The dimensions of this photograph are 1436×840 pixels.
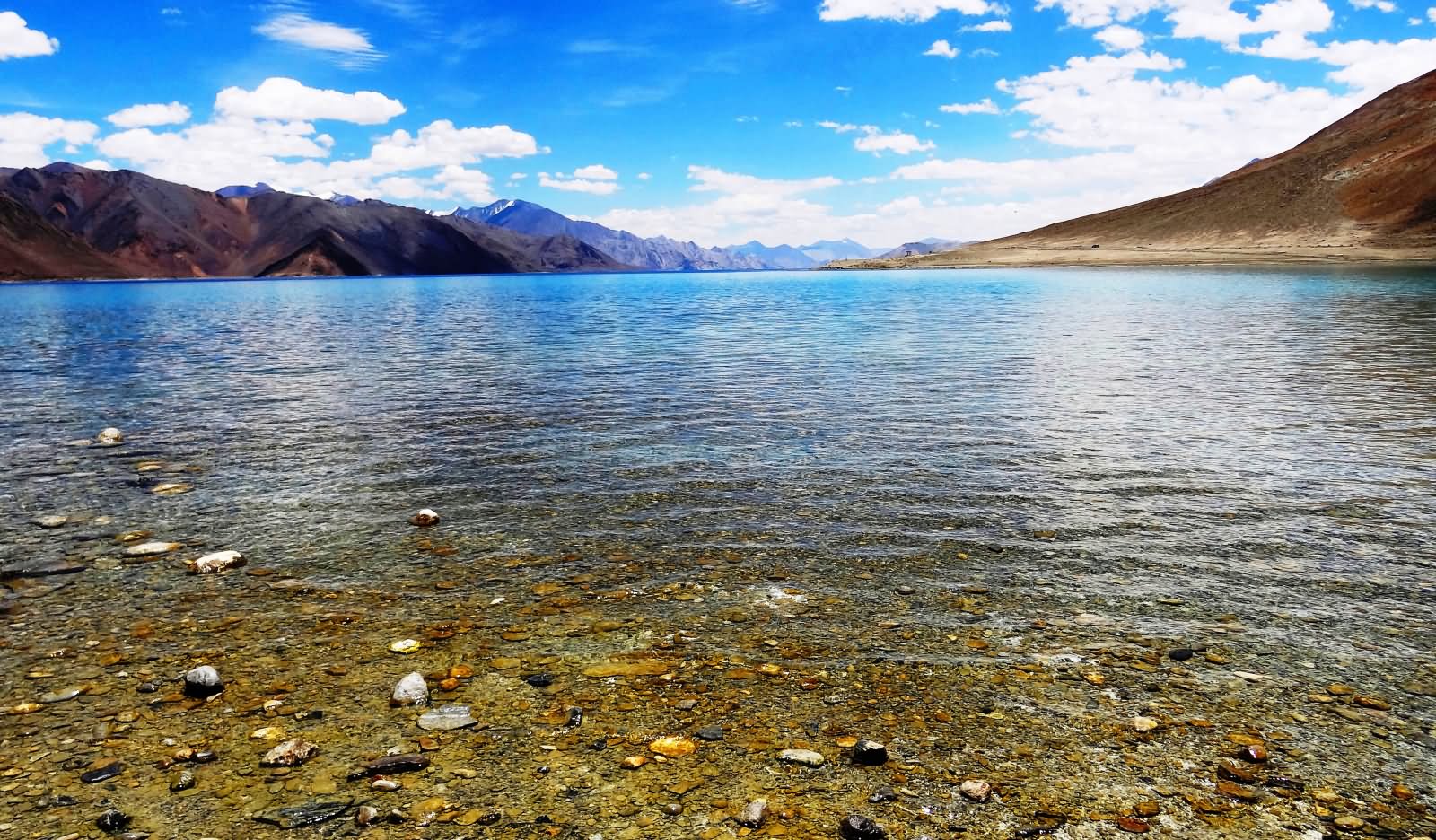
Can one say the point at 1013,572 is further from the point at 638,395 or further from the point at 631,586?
the point at 638,395

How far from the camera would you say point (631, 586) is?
32.0ft

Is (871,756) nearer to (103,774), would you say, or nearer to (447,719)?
(447,719)

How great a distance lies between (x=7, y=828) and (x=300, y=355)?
35491 mm

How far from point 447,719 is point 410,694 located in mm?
499

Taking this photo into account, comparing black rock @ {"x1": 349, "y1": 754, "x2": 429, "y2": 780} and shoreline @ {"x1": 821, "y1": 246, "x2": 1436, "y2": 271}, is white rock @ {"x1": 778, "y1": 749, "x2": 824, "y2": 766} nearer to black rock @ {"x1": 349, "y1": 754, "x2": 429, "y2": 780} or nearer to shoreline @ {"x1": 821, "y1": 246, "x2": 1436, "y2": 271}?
black rock @ {"x1": 349, "y1": 754, "x2": 429, "y2": 780}

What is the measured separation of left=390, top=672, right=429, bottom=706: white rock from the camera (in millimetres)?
6941

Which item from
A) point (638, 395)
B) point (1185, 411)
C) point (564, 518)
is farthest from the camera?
point (638, 395)

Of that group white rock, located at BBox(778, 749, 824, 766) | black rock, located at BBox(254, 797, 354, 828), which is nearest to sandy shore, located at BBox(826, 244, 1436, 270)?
white rock, located at BBox(778, 749, 824, 766)

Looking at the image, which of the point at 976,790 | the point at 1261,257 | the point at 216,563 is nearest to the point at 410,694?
the point at 976,790

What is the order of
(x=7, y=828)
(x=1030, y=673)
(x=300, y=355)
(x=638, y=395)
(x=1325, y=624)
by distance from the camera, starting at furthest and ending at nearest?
(x=300, y=355), (x=638, y=395), (x=1325, y=624), (x=1030, y=673), (x=7, y=828)

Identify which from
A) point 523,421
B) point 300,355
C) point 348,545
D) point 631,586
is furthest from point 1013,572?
point 300,355

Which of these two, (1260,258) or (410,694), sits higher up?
(1260,258)

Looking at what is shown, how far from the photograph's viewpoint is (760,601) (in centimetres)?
919

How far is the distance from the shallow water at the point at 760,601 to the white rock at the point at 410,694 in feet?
0.75
